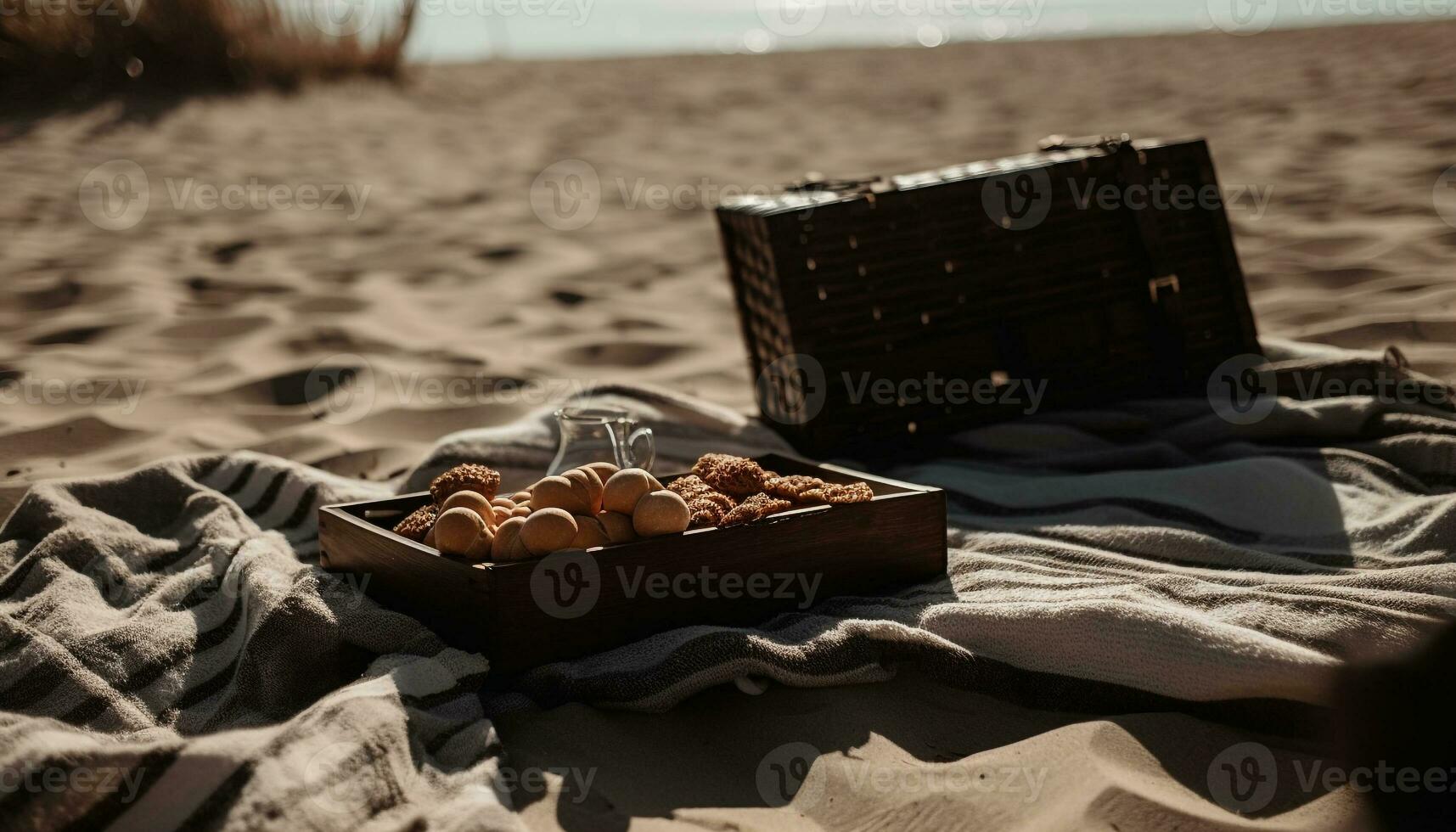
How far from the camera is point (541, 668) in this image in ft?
6.89

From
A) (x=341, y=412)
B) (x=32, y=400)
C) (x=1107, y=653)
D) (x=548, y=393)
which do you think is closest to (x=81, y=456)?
(x=32, y=400)

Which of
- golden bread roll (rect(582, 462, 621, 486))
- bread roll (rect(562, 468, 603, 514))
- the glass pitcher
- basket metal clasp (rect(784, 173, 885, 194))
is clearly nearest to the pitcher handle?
the glass pitcher

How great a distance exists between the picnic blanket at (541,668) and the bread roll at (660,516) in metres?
0.18

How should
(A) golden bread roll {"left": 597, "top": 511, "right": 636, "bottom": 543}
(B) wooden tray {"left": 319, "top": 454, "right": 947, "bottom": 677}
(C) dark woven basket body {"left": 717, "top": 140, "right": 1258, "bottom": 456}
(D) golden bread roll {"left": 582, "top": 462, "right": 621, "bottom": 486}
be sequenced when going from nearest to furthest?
(B) wooden tray {"left": 319, "top": 454, "right": 947, "bottom": 677} → (A) golden bread roll {"left": 597, "top": 511, "right": 636, "bottom": 543} → (D) golden bread roll {"left": 582, "top": 462, "right": 621, "bottom": 486} → (C) dark woven basket body {"left": 717, "top": 140, "right": 1258, "bottom": 456}

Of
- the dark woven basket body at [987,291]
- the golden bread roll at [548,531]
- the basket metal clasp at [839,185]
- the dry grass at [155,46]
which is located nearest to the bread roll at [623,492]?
the golden bread roll at [548,531]

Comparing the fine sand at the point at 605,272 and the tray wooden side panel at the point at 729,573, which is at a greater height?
the fine sand at the point at 605,272

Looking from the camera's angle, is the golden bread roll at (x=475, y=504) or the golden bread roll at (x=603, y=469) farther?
the golden bread roll at (x=603, y=469)

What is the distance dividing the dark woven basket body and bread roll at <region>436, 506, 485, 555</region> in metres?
1.56

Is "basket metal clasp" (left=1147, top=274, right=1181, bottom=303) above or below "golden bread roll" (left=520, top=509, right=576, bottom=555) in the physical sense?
above

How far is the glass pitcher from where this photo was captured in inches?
103

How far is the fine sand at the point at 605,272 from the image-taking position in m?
1.95

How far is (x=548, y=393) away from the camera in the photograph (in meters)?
4.10

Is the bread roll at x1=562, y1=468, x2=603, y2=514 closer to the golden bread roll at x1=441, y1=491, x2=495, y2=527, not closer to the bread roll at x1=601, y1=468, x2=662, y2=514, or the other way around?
the bread roll at x1=601, y1=468, x2=662, y2=514

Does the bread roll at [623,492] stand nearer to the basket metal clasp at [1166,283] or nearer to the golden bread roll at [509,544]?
the golden bread roll at [509,544]
